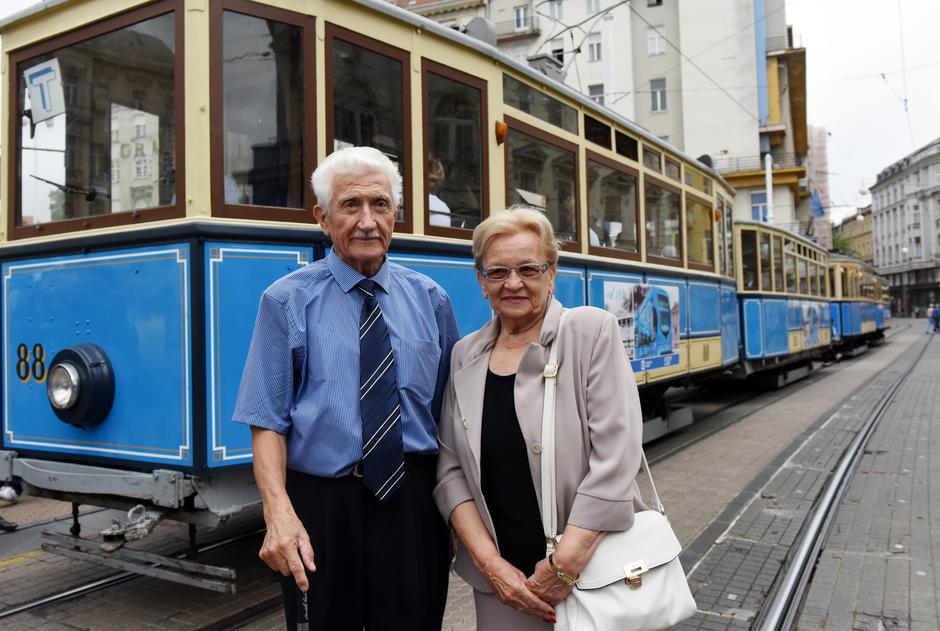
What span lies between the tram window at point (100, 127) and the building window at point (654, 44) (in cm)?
3489

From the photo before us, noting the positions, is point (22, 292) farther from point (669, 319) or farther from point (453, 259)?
point (669, 319)

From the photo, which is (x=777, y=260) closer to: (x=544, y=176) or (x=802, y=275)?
(x=802, y=275)

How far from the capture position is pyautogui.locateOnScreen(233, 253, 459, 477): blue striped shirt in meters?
1.88

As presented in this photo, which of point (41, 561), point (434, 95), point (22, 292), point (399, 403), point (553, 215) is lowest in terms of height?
point (41, 561)

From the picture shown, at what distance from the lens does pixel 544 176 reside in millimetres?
5340

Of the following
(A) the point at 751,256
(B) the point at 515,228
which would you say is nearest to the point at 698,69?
(A) the point at 751,256

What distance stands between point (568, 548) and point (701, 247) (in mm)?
7346

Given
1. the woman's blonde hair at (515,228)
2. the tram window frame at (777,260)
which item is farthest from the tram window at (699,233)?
the woman's blonde hair at (515,228)

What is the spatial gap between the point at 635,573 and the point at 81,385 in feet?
9.22

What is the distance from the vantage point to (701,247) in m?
8.63

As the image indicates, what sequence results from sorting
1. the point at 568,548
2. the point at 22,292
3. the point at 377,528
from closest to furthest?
the point at 568,548 → the point at 377,528 → the point at 22,292

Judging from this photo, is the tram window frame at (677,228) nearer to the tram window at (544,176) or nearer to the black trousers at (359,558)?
the tram window at (544,176)

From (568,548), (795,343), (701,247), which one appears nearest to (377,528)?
(568,548)

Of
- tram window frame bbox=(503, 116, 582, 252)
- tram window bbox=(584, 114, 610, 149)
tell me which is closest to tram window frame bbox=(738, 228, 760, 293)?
tram window bbox=(584, 114, 610, 149)
